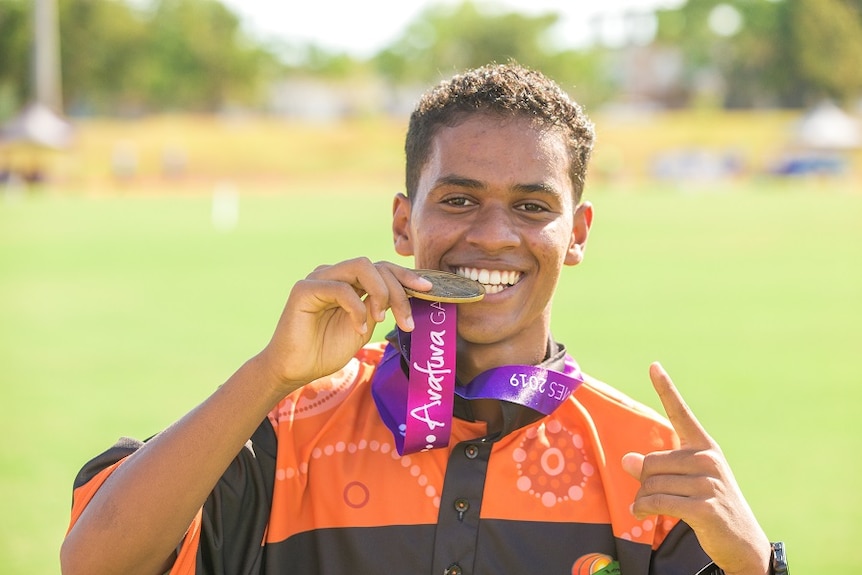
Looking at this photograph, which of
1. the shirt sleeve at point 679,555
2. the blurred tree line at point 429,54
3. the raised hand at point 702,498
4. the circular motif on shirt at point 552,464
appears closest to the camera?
the raised hand at point 702,498

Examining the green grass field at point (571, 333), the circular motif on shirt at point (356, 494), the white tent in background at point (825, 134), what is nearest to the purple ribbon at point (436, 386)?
the circular motif on shirt at point (356, 494)

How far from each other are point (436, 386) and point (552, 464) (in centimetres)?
→ 31

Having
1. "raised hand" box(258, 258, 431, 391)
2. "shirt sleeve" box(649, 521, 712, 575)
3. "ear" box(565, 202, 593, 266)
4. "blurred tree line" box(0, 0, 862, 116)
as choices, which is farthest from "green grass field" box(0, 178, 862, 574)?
"blurred tree line" box(0, 0, 862, 116)

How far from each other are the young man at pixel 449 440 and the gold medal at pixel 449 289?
4 cm

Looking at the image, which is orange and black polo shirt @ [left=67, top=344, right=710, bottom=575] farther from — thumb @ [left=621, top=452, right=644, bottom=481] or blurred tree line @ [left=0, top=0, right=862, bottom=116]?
blurred tree line @ [left=0, top=0, right=862, bottom=116]

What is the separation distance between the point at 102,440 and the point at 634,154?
177 feet

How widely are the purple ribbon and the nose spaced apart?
0.19m

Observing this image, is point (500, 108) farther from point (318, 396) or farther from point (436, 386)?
point (318, 396)

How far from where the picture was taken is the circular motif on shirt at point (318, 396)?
2.26m

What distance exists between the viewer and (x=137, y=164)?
53.0 metres

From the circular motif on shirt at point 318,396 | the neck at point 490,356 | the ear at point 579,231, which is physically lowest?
the circular motif on shirt at point 318,396

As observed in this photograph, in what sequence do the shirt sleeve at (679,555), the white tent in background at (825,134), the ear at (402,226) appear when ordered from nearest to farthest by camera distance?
1. the shirt sleeve at (679,555)
2. the ear at (402,226)
3. the white tent in background at (825,134)

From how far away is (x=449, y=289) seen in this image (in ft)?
7.22

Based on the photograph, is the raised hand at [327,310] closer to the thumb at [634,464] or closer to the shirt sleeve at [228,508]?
the shirt sleeve at [228,508]
